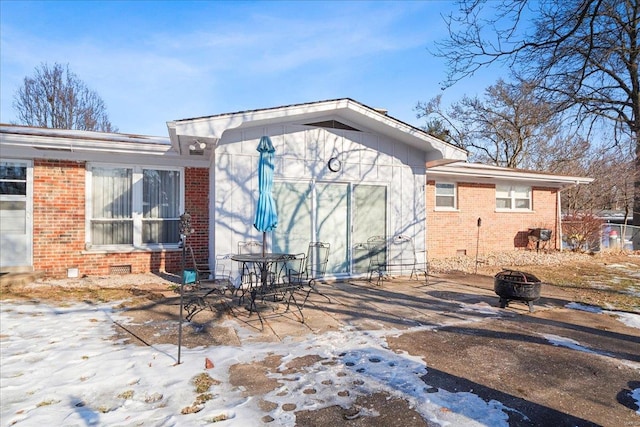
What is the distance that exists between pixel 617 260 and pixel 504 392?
44.5 feet

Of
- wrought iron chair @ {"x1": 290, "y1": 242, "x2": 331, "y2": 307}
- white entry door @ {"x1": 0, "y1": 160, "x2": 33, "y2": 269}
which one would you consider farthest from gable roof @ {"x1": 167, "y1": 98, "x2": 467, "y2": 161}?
white entry door @ {"x1": 0, "y1": 160, "x2": 33, "y2": 269}

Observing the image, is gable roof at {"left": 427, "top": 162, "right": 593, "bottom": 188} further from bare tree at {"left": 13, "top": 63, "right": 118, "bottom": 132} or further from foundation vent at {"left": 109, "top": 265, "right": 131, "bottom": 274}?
bare tree at {"left": 13, "top": 63, "right": 118, "bottom": 132}

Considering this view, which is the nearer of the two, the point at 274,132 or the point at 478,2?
the point at 478,2

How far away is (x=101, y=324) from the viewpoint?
209 inches

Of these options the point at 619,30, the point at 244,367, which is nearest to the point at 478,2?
the point at 619,30

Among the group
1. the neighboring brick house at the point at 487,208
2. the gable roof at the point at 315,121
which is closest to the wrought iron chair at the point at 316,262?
the gable roof at the point at 315,121

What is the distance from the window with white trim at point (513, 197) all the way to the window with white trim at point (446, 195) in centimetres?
215

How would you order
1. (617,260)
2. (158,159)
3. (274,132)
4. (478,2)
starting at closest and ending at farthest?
(478,2)
(274,132)
(158,159)
(617,260)

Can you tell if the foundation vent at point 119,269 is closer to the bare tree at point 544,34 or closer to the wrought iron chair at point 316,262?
the wrought iron chair at point 316,262

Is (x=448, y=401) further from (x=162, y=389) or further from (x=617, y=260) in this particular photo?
(x=617, y=260)

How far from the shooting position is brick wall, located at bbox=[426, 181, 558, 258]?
12.9m

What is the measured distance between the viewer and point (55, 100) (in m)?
24.3

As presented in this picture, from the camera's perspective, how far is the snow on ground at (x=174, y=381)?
2.98 m

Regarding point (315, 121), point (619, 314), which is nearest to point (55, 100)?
point (315, 121)
